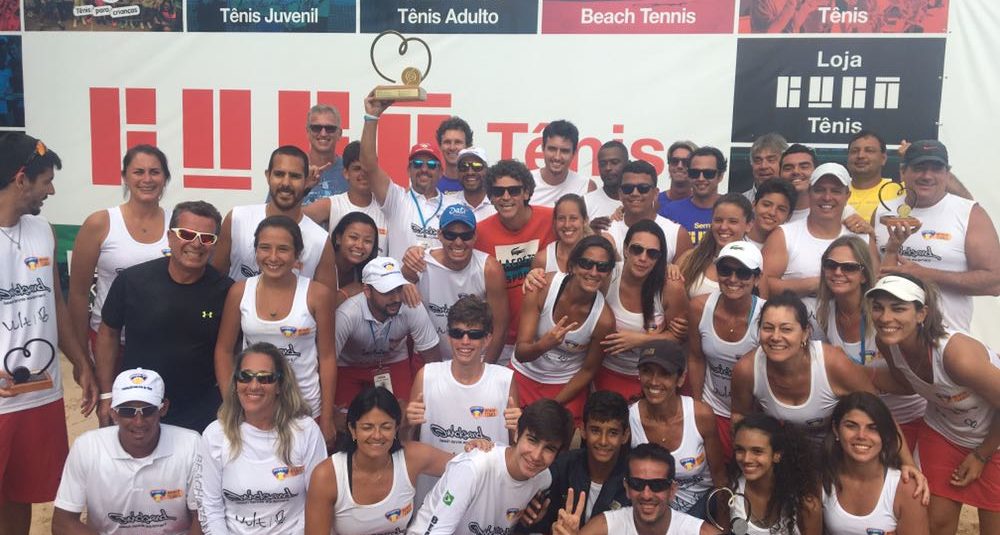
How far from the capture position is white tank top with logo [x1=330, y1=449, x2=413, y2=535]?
3.58 m

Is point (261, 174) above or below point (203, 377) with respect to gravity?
above

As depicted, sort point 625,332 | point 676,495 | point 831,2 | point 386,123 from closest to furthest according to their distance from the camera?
1. point 676,495
2. point 625,332
3. point 831,2
4. point 386,123

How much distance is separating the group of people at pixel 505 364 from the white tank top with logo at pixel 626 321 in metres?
0.01

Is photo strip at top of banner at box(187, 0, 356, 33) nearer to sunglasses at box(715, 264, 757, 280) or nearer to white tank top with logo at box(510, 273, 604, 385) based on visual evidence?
white tank top with logo at box(510, 273, 604, 385)

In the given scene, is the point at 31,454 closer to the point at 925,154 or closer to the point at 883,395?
the point at 883,395

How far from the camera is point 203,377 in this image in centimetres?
406

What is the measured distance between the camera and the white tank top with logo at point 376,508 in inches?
141

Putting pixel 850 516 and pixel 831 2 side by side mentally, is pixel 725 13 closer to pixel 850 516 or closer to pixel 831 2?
pixel 831 2

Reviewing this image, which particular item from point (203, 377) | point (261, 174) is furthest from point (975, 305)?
point (261, 174)

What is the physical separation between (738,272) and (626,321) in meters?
0.68

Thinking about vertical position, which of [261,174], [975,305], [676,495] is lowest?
[676,495]

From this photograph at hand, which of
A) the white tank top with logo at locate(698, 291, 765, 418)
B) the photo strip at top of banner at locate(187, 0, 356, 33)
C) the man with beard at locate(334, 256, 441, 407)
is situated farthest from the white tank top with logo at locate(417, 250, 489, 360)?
the photo strip at top of banner at locate(187, 0, 356, 33)

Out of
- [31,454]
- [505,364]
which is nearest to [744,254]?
[505,364]

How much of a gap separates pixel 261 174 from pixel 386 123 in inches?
50.5
